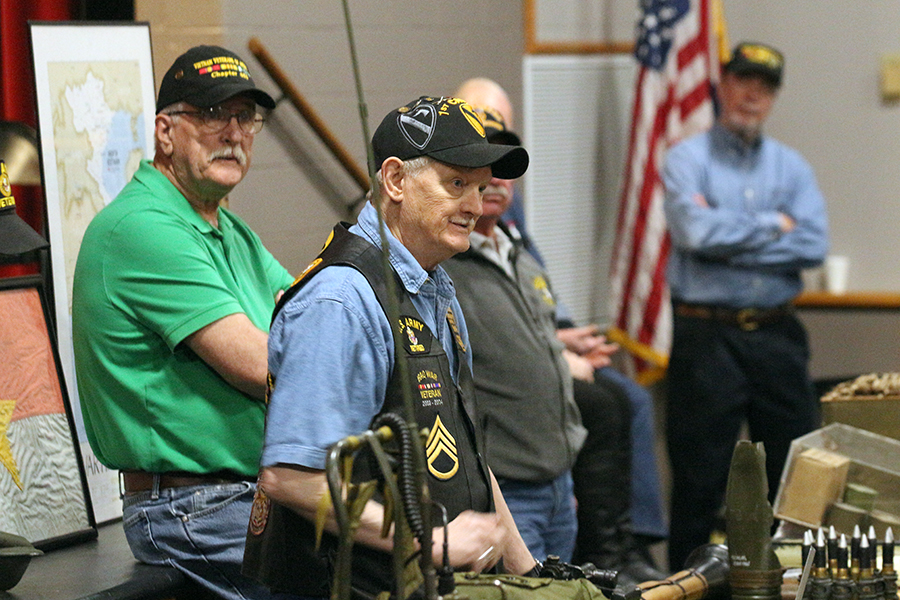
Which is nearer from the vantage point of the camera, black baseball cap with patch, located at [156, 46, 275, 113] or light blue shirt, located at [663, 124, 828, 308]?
black baseball cap with patch, located at [156, 46, 275, 113]

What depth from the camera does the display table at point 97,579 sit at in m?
2.21

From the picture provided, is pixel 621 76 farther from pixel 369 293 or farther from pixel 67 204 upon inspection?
pixel 369 293

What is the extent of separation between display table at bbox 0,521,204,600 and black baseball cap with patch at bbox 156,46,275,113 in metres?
0.94

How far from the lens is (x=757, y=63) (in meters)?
4.32

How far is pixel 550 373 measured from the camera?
2844 millimetres

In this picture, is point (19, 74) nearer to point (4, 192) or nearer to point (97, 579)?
point (4, 192)

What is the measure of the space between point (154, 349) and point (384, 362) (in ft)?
2.33

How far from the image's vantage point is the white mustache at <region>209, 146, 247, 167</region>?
2357 millimetres

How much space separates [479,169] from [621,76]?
3642 millimetres

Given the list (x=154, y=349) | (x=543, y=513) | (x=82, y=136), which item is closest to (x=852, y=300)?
(x=543, y=513)

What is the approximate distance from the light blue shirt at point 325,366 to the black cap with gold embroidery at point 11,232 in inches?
31.9

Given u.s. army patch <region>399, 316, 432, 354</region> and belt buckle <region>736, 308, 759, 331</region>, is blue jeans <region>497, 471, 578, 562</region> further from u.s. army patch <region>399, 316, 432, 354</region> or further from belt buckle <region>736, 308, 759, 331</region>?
belt buckle <region>736, 308, 759, 331</region>

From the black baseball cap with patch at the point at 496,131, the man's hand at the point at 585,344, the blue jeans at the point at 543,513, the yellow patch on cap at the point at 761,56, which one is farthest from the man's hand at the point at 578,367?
the yellow patch on cap at the point at 761,56

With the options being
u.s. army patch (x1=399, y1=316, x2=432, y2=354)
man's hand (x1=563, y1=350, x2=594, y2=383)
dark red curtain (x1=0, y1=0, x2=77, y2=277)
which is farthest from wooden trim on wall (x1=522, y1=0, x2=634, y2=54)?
u.s. army patch (x1=399, y1=316, x2=432, y2=354)
